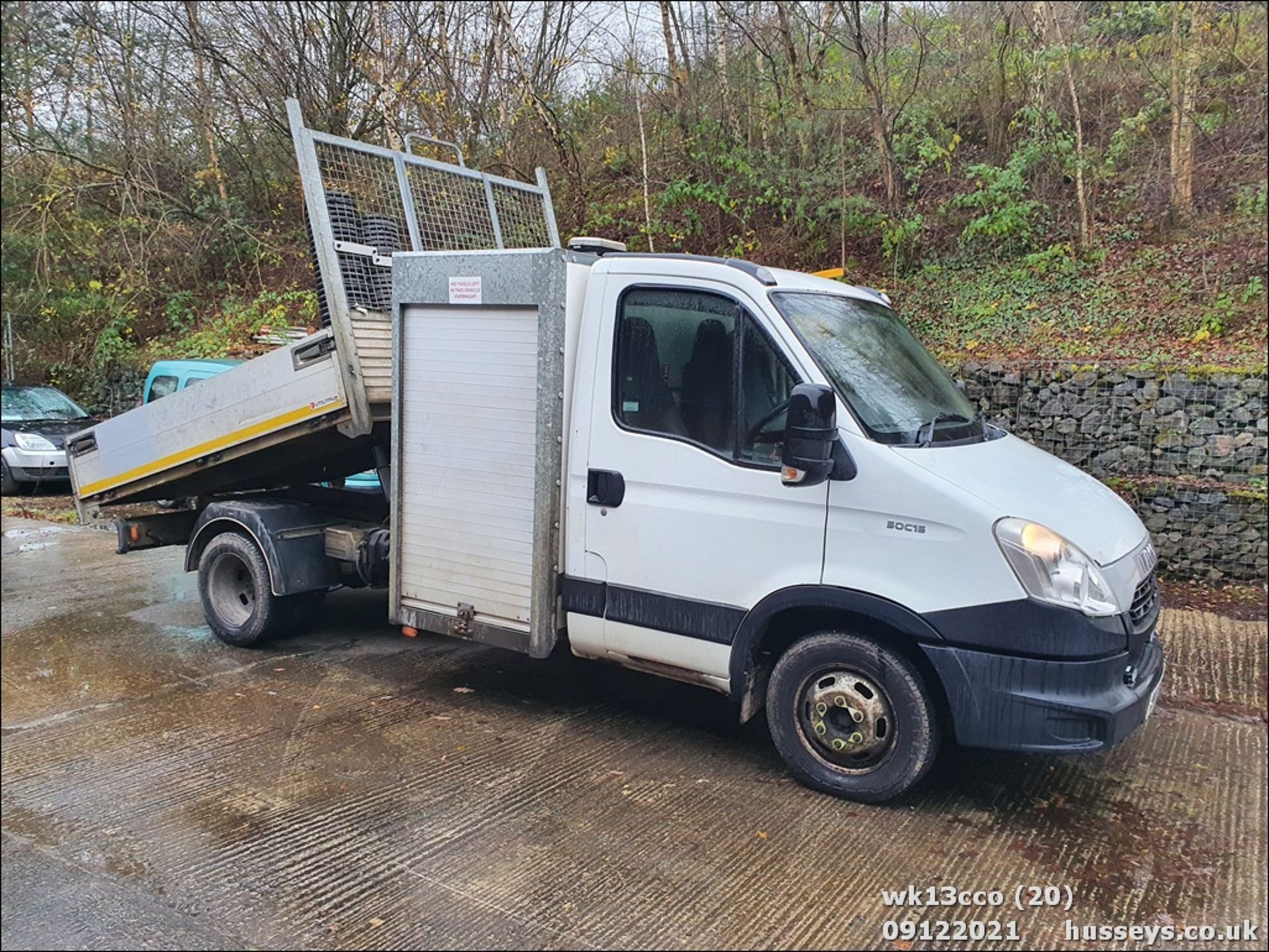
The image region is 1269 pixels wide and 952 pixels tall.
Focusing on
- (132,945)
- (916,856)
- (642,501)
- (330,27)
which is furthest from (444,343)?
(330,27)

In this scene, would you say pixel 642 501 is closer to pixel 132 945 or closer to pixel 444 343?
pixel 444 343

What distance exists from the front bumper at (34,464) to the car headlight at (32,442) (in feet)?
0.12

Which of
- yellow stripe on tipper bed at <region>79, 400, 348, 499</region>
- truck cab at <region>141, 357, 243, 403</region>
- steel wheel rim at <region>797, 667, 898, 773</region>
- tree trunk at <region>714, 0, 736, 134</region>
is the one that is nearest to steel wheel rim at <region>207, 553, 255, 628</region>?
yellow stripe on tipper bed at <region>79, 400, 348, 499</region>

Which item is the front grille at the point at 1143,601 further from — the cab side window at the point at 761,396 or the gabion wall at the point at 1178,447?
the gabion wall at the point at 1178,447

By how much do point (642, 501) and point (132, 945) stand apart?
264 centimetres

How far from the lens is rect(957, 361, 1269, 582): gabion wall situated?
7.37 metres

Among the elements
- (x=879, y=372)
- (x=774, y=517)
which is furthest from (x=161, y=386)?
(x=879, y=372)

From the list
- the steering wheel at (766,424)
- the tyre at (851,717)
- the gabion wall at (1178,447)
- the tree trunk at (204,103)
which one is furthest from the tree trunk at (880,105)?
the tree trunk at (204,103)

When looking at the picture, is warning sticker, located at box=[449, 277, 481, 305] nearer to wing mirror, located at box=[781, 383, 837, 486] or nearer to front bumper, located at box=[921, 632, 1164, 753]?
wing mirror, located at box=[781, 383, 837, 486]

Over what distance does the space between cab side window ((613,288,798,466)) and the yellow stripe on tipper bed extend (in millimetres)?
1810

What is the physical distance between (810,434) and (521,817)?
6.72 ft

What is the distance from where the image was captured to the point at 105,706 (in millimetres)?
5109

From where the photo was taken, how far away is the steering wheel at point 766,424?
4156 millimetres

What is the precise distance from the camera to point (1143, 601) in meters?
4.05
